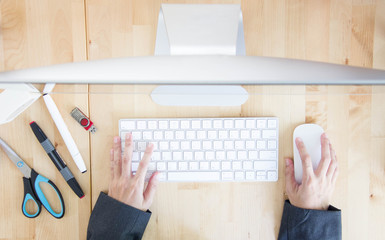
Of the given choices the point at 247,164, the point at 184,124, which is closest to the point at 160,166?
the point at 184,124

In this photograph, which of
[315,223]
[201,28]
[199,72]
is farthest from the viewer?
[315,223]

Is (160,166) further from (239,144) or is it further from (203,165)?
(239,144)

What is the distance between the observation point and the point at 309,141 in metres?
0.65

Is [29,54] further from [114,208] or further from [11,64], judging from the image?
[114,208]

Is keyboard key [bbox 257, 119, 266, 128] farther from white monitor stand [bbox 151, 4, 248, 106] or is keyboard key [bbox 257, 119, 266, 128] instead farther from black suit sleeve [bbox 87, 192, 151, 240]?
black suit sleeve [bbox 87, 192, 151, 240]

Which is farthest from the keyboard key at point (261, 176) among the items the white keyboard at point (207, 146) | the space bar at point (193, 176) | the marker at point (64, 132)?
the marker at point (64, 132)

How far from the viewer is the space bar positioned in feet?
2.09

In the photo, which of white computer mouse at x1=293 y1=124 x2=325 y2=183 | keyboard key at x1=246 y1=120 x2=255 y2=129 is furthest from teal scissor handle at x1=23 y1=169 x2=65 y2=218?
white computer mouse at x1=293 y1=124 x2=325 y2=183

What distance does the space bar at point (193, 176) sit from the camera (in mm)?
638

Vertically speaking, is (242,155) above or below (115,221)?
above

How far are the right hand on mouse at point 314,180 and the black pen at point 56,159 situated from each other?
Answer: 0.55 metres

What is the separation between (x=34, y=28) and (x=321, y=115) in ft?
2.51

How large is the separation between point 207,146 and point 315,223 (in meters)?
0.33

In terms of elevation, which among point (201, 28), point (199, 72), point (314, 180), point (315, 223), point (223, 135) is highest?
point (201, 28)
